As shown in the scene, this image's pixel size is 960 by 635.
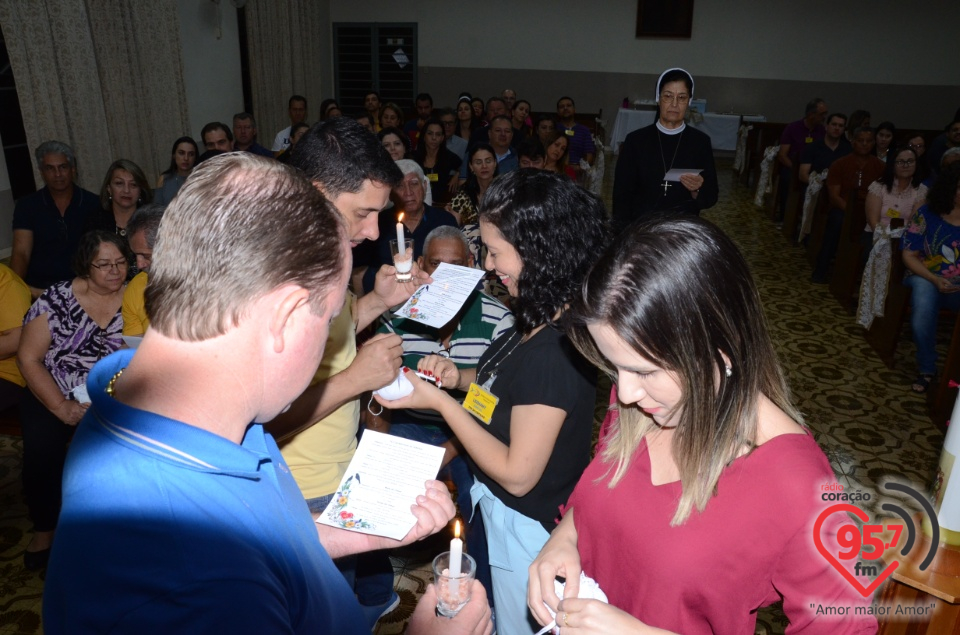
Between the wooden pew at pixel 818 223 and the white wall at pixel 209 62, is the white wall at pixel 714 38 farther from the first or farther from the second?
the wooden pew at pixel 818 223

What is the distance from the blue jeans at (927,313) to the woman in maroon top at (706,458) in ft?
13.4

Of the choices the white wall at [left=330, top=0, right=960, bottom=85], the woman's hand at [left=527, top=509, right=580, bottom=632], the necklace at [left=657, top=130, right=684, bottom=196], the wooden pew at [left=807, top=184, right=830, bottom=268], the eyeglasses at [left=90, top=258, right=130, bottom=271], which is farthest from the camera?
the white wall at [left=330, top=0, right=960, bottom=85]

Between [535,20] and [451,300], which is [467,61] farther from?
[451,300]

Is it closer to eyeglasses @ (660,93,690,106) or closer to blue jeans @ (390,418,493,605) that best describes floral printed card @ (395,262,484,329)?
blue jeans @ (390,418,493,605)

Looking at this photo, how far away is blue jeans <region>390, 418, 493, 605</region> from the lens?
7.13 feet

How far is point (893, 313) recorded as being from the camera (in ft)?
15.7

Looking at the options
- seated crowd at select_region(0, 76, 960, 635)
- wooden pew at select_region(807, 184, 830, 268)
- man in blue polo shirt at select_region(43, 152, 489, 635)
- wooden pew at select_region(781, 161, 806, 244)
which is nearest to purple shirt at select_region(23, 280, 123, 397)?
seated crowd at select_region(0, 76, 960, 635)

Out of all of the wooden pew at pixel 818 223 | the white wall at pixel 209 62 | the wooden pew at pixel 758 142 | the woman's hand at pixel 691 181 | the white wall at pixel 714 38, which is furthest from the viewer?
the white wall at pixel 714 38

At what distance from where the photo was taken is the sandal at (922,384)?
14.3 feet

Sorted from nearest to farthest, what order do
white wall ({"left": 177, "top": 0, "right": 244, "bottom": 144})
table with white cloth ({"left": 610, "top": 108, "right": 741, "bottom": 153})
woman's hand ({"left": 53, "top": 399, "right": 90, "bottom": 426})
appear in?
woman's hand ({"left": 53, "top": 399, "right": 90, "bottom": 426}) → white wall ({"left": 177, "top": 0, "right": 244, "bottom": 144}) → table with white cloth ({"left": 610, "top": 108, "right": 741, "bottom": 153})

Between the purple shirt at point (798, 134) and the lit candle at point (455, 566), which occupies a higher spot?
the purple shirt at point (798, 134)

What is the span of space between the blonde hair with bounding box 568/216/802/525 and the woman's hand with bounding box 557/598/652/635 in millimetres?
188

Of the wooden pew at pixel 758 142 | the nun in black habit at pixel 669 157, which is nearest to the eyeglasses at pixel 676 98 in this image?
the nun in black habit at pixel 669 157

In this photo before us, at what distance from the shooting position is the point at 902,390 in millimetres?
4379
